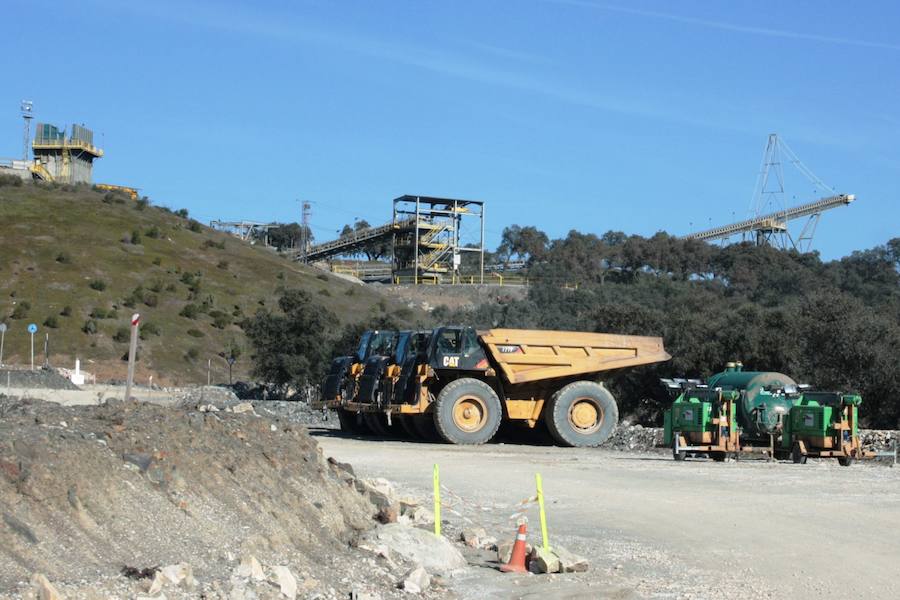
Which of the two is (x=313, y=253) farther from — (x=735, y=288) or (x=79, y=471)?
(x=79, y=471)

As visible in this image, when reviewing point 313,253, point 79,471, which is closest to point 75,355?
point 313,253

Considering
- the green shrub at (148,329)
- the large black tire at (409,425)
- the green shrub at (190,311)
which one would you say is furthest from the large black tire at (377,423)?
the green shrub at (190,311)

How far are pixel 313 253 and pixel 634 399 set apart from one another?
57.4 metres

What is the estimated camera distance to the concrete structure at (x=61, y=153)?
95.4 metres

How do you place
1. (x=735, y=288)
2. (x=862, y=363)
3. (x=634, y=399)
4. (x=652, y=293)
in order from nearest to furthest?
(x=862, y=363), (x=634, y=399), (x=652, y=293), (x=735, y=288)

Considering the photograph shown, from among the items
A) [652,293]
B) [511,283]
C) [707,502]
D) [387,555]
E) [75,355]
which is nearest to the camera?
[387,555]

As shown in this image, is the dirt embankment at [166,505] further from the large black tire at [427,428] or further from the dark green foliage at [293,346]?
the dark green foliage at [293,346]

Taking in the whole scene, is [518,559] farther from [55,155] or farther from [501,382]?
[55,155]

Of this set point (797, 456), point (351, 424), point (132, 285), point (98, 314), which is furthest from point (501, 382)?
point (132, 285)

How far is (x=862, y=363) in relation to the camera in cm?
3086

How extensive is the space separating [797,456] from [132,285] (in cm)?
5648

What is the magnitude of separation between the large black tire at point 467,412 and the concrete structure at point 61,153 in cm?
7682

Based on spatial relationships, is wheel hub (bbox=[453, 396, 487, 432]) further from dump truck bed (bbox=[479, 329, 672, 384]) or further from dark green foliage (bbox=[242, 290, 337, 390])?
dark green foliage (bbox=[242, 290, 337, 390])

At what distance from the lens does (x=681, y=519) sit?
13.6 meters
